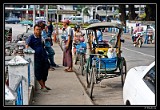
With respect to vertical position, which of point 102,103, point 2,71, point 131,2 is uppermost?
point 131,2

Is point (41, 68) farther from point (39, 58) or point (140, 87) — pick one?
point (140, 87)

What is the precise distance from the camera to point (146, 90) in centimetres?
518

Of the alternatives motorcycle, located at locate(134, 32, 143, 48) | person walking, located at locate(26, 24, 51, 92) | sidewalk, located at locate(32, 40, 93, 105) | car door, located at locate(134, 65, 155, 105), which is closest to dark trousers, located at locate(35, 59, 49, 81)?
person walking, located at locate(26, 24, 51, 92)

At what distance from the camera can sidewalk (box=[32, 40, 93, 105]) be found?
26.3 feet

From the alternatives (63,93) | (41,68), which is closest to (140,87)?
(63,93)

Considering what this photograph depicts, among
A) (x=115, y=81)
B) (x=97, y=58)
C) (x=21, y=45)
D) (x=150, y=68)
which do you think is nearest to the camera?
(x=150, y=68)

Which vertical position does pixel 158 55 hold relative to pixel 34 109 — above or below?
above

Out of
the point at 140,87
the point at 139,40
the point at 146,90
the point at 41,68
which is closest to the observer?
the point at 146,90

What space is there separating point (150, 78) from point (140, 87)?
21cm

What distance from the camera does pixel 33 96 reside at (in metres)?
8.54

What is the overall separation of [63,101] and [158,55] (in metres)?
2.56

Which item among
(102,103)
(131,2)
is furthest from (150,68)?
(102,103)

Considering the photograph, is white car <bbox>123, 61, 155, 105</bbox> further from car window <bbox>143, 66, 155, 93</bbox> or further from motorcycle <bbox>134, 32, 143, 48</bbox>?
motorcycle <bbox>134, 32, 143, 48</bbox>

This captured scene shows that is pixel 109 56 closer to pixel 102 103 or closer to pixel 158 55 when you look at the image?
pixel 102 103
